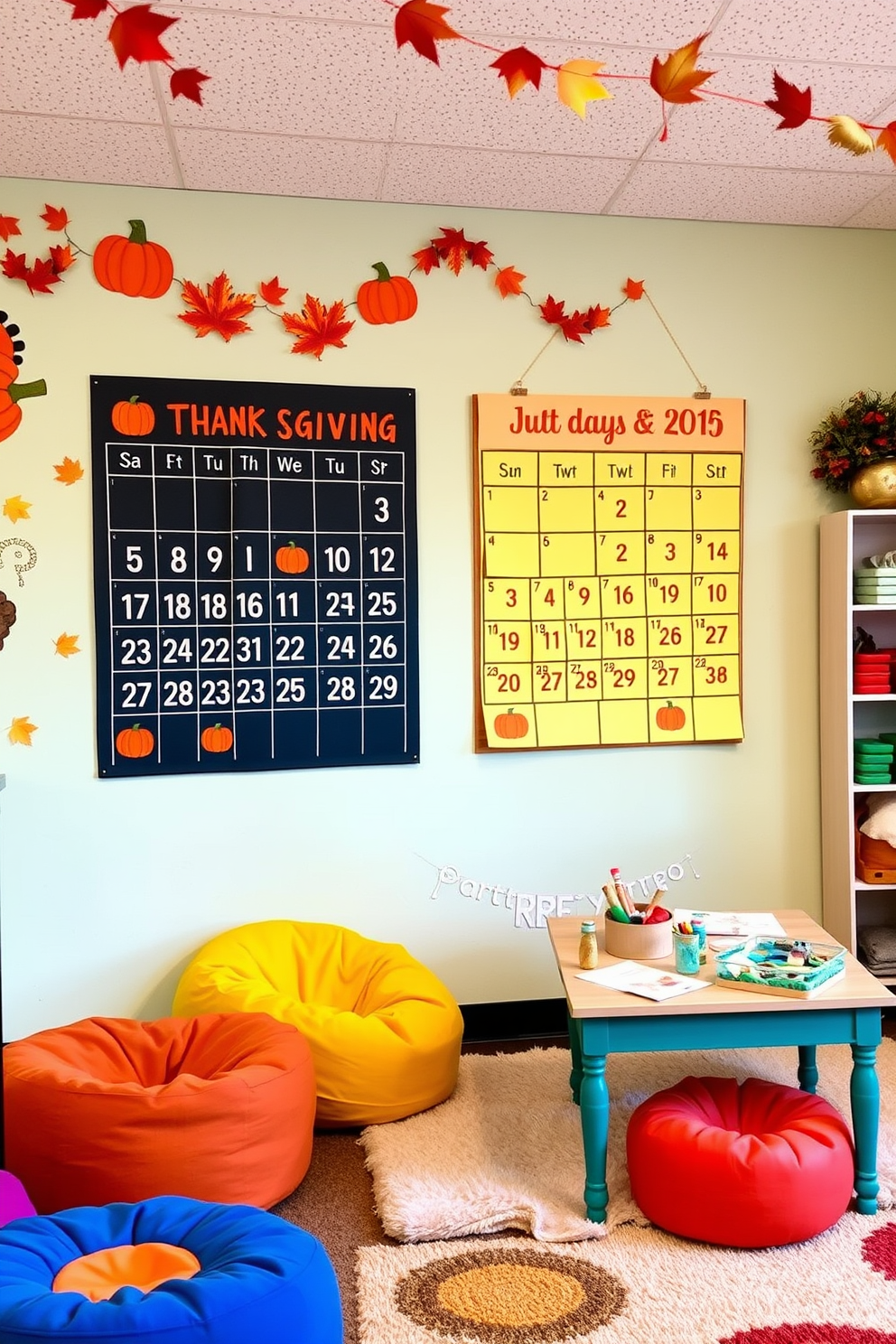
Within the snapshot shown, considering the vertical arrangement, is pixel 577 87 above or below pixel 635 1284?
above

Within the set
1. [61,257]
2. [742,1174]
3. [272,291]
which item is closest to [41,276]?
[61,257]

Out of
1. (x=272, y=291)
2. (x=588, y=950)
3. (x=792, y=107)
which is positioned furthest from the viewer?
(x=272, y=291)

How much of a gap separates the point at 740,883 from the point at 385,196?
2386 mm

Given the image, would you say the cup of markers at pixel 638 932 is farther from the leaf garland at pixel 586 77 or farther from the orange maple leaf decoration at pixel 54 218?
the orange maple leaf decoration at pixel 54 218

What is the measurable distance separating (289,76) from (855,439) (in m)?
1.92

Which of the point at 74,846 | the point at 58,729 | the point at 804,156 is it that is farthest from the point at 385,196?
the point at 74,846

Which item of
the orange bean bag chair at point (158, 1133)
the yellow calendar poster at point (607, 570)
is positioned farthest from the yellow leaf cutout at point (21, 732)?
the yellow calendar poster at point (607, 570)

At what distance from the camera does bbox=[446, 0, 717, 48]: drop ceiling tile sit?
2.24m

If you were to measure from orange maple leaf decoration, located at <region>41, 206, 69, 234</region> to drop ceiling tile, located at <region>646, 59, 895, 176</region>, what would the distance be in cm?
164

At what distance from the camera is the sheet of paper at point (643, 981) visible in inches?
89.3

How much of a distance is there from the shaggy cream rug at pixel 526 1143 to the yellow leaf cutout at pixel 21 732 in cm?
143

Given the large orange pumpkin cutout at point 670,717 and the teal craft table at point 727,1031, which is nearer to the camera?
the teal craft table at point 727,1031

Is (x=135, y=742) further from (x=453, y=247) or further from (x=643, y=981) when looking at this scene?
(x=453, y=247)

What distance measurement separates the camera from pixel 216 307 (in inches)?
122
